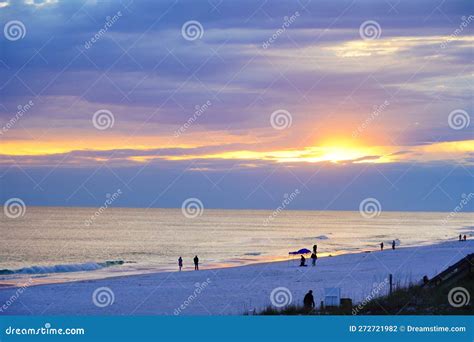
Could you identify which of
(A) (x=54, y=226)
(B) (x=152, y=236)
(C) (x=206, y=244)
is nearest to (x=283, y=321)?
(C) (x=206, y=244)

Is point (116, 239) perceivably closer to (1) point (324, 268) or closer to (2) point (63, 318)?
(1) point (324, 268)

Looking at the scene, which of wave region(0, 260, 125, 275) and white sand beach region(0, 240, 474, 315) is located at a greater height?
wave region(0, 260, 125, 275)

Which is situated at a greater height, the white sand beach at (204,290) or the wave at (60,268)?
the wave at (60,268)

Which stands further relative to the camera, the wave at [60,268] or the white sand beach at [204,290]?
the wave at [60,268]

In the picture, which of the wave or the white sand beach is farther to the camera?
the wave

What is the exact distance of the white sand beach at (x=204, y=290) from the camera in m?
28.6

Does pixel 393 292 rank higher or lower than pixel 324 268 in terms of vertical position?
lower

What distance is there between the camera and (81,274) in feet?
178

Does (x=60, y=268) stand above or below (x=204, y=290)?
above

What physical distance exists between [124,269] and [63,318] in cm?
4376

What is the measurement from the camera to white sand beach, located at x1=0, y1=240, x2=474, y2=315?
94.0ft

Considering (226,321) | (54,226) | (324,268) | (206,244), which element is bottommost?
(226,321)

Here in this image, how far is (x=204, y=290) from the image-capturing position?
1384 inches

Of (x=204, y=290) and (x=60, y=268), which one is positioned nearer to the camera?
(x=204, y=290)
